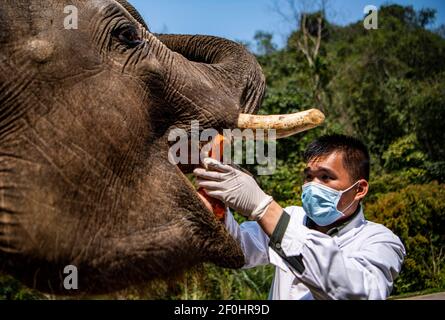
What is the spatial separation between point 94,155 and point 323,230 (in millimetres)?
1509

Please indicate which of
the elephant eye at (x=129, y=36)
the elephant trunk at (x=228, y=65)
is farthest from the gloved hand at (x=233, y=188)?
the elephant eye at (x=129, y=36)

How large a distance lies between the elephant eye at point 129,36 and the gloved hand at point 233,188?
0.63 m

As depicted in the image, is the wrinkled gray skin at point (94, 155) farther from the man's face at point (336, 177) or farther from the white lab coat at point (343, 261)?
the man's face at point (336, 177)

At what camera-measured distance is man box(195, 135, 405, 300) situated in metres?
2.60

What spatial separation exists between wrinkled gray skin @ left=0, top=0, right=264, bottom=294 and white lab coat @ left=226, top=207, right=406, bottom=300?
11.4 inches

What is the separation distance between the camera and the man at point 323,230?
2.60 meters

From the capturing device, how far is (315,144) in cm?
342

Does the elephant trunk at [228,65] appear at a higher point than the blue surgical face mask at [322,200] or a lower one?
higher

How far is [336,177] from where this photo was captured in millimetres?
3273

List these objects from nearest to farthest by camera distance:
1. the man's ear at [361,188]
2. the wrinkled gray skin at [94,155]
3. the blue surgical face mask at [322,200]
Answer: the wrinkled gray skin at [94,155], the blue surgical face mask at [322,200], the man's ear at [361,188]
